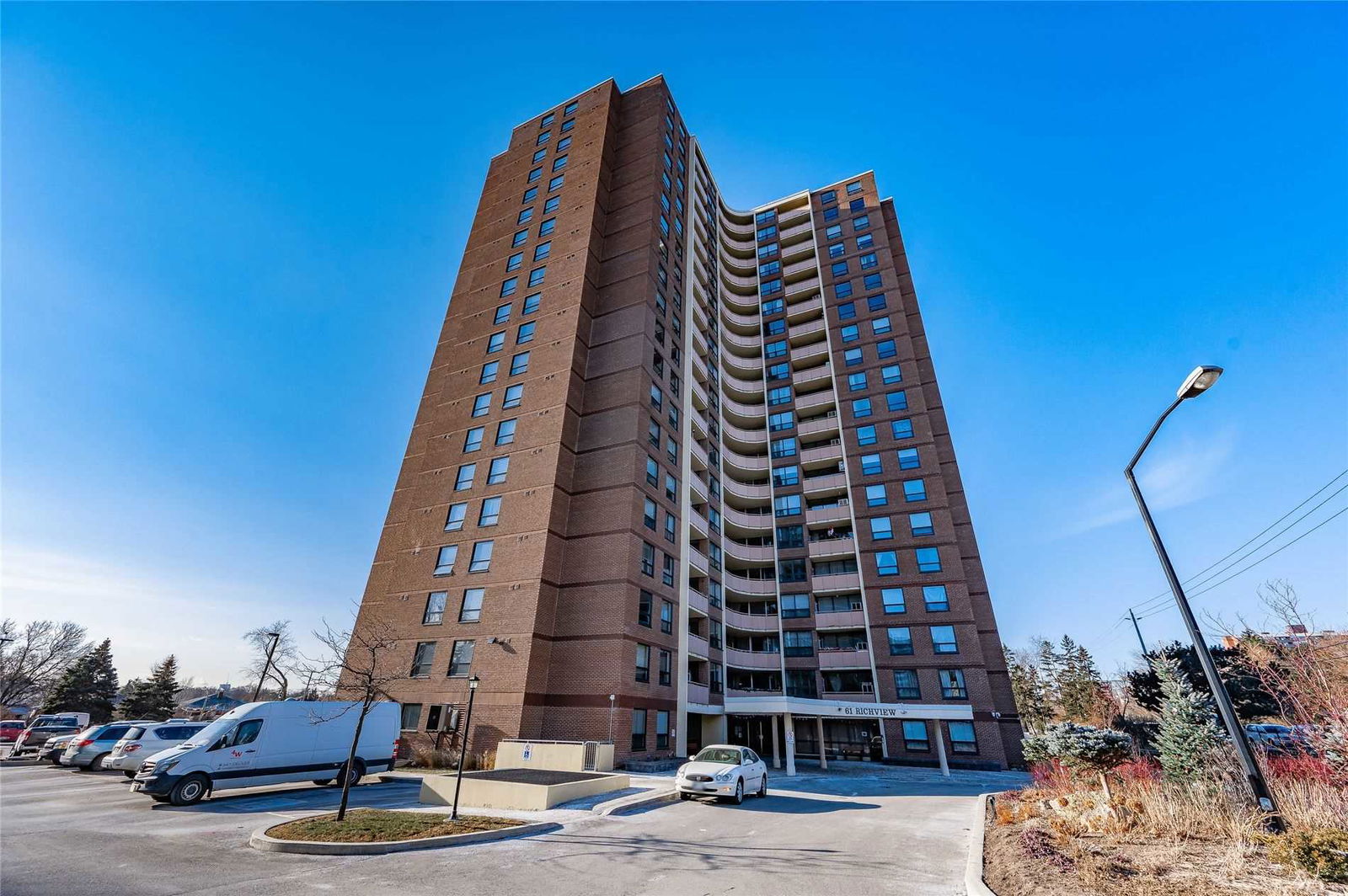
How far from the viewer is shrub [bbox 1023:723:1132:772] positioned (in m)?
13.4

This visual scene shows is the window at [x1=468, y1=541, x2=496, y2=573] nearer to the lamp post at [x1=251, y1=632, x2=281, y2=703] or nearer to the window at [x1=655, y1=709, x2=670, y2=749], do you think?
the window at [x1=655, y1=709, x2=670, y2=749]

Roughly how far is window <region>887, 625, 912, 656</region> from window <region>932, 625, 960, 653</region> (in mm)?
1456

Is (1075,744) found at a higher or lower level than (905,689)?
lower

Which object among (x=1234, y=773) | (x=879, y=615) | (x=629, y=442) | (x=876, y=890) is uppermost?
(x=629, y=442)

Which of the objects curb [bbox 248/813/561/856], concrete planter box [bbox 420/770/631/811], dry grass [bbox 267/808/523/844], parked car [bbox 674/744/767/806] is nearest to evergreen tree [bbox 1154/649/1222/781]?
parked car [bbox 674/744/767/806]

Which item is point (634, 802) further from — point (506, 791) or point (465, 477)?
point (465, 477)

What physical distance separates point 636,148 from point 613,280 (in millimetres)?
15070

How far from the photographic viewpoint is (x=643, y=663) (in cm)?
2903

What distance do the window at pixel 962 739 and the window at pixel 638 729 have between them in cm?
2068

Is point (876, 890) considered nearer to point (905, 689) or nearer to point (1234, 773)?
point (1234, 773)

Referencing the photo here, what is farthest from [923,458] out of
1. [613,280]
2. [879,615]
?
[613,280]

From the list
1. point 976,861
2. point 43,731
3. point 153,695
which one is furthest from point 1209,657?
point 153,695

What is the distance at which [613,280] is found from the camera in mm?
39906

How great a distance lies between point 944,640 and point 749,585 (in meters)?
13.4
